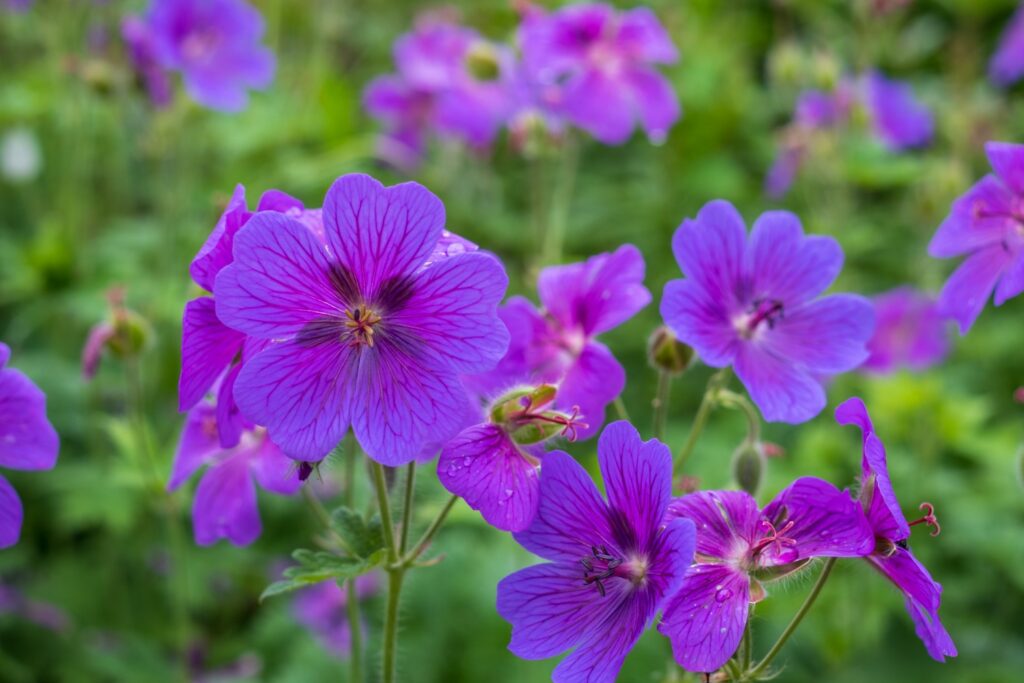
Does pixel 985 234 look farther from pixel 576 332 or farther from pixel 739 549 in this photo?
pixel 739 549

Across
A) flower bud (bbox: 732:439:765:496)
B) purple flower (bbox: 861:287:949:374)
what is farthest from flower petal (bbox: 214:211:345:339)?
purple flower (bbox: 861:287:949:374)

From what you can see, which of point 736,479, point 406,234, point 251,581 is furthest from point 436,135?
point 406,234

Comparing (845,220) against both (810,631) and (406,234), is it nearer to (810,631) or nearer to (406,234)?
(810,631)

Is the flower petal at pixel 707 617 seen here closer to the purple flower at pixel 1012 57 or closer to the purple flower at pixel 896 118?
the purple flower at pixel 896 118

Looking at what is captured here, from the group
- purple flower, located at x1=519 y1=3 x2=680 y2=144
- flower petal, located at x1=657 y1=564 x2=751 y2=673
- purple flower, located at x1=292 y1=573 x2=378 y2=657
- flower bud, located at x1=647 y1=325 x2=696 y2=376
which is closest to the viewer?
flower petal, located at x1=657 y1=564 x2=751 y2=673

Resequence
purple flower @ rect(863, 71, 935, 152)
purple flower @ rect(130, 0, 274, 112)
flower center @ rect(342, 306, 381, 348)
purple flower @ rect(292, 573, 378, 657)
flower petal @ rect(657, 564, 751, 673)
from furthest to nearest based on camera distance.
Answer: purple flower @ rect(863, 71, 935, 152)
purple flower @ rect(130, 0, 274, 112)
purple flower @ rect(292, 573, 378, 657)
flower center @ rect(342, 306, 381, 348)
flower petal @ rect(657, 564, 751, 673)

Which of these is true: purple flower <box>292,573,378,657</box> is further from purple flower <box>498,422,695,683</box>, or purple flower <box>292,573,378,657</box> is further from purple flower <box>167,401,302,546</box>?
purple flower <box>498,422,695,683</box>
